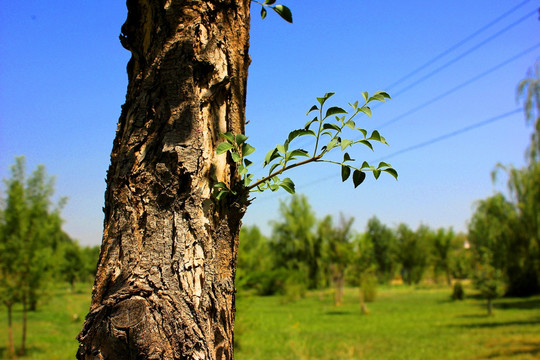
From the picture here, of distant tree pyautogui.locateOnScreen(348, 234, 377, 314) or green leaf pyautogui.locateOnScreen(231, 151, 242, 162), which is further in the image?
distant tree pyautogui.locateOnScreen(348, 234, 377, 314)

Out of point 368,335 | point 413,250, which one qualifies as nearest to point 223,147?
point 368,335

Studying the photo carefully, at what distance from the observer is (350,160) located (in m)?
1.10

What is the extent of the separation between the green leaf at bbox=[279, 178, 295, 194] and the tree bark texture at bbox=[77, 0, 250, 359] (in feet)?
0.38

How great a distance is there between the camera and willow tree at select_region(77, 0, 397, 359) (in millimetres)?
951

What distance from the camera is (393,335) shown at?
43.4ft

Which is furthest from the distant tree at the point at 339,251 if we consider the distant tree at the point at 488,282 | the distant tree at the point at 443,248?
the distant tree at the point at 443,248

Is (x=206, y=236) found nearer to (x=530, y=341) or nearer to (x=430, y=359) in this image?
(x=430, y=359)

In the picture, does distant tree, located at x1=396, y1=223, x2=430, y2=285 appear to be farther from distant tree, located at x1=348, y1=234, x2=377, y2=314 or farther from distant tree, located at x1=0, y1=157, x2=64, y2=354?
distant tree, located at x1=0, y1=157, x2=64, y2=354

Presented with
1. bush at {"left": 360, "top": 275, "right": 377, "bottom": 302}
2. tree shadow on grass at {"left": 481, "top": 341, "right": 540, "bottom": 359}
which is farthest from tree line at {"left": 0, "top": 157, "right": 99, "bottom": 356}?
bush at {"left": 360, "top": 275, "right": 377, "bottom": 302}

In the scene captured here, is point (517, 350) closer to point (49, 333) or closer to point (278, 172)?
point (278, 172)

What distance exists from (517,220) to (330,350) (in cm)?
1121

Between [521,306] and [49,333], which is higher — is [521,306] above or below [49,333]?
below

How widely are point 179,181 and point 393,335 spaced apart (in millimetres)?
13730

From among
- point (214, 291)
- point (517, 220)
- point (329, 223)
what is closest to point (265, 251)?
point (329, 223)
